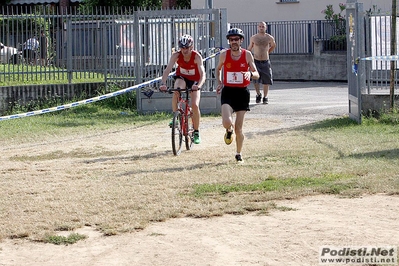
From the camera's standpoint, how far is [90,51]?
19531 millimetres

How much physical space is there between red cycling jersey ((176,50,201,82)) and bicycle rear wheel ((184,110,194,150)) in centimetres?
51

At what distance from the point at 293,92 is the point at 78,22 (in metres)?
7.04

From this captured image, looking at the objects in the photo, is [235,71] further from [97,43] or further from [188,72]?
[97,43]

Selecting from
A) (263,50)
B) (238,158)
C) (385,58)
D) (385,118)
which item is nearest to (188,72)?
(238,158)

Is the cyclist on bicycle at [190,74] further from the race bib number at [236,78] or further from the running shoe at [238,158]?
the running shoe at [238,158]

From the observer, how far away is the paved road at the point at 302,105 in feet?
57.1

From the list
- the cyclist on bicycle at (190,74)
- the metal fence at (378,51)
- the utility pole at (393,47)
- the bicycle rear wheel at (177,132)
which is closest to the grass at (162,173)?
the bicycle rear wheel at (177,132)

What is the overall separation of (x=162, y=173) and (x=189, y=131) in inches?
87.7

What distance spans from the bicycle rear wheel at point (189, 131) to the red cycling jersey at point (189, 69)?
0.51 meters

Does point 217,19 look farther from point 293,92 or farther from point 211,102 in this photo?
point 293,92

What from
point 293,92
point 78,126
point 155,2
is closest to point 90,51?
point 78,126

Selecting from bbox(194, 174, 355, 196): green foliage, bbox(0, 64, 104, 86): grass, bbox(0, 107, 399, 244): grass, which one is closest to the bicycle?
bbox(0, 107, 399, 244): grass

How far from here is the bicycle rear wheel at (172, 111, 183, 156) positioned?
12250mm

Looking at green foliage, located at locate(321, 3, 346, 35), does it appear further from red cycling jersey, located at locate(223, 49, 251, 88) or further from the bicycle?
red cycling jersey, located at locate(223, 49, 251, 88)
